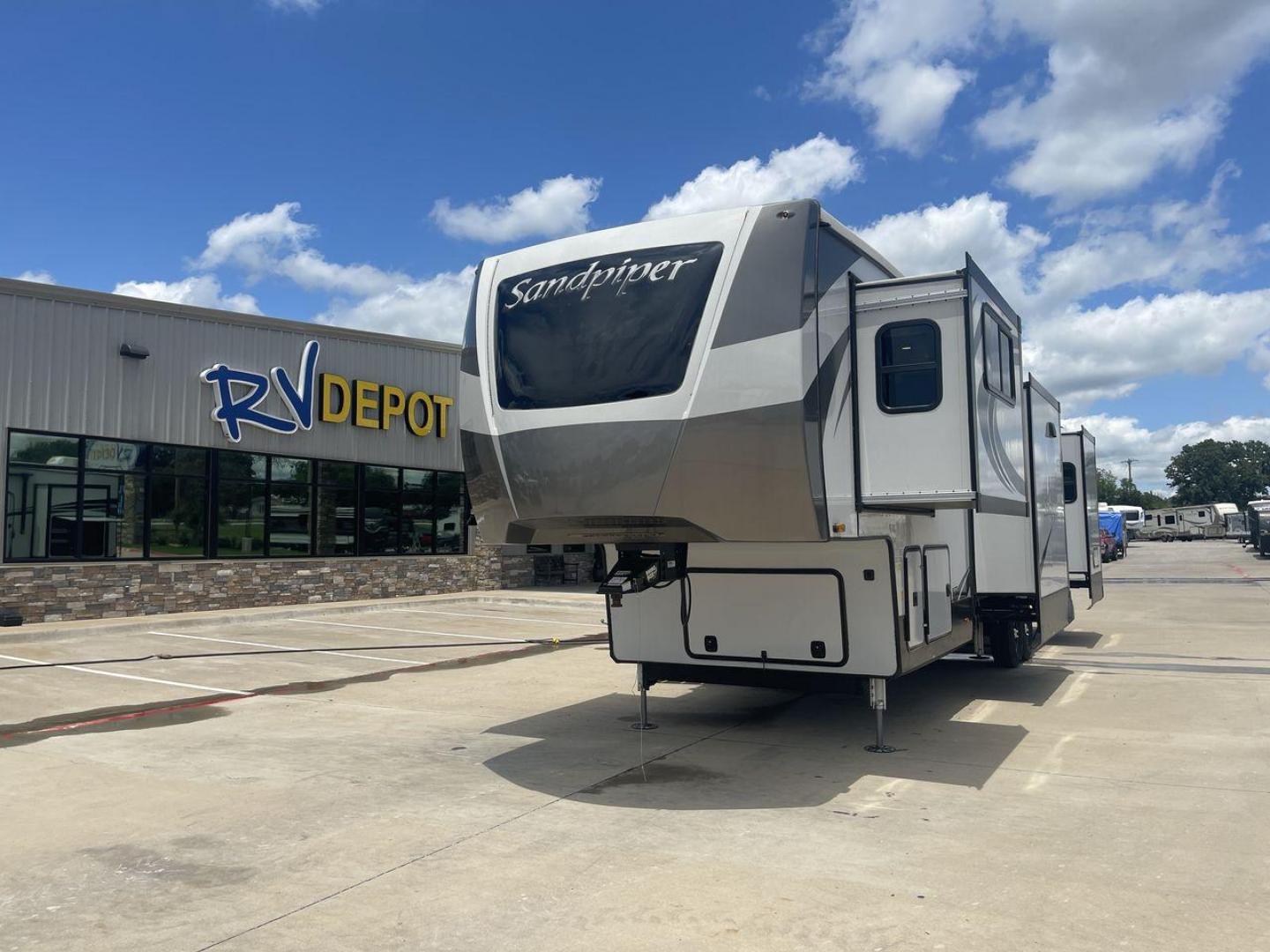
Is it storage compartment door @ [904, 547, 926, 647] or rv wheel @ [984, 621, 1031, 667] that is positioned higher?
storage compartment door @ [904, 547, 926, 647]

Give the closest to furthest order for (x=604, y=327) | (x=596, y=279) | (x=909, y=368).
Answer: (x=604, y=327), (x=596, y=279), (x=909, y=368)

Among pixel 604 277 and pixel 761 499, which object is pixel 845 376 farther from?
pixel 604 277

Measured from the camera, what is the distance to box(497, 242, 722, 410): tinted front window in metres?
5.78

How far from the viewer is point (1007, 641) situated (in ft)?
32.9

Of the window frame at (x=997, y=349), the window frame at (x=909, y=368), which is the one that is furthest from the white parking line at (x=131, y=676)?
the window frame at (x=997, y=349)

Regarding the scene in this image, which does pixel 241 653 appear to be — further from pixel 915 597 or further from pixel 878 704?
pixel 915 597

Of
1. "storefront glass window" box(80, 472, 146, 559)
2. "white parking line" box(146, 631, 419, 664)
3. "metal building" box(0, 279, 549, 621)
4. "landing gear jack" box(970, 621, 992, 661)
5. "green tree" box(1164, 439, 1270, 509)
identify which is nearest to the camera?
"landing gear jack" box(970, 621, 992, 661)

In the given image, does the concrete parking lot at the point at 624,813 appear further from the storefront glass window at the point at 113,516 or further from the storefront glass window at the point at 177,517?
the storefront glass window at the point at 177,517

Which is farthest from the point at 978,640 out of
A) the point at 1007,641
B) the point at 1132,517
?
the point at 1132,517

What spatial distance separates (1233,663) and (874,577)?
7.33m

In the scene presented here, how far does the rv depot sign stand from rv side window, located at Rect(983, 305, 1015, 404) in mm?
14902

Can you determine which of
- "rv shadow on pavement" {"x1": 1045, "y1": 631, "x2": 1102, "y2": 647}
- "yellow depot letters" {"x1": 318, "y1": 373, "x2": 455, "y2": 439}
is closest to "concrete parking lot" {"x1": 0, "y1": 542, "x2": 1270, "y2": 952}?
"rv shadow on pavement" {"x1": 1045, "y1": 631, "x2": 1102, "y2": 647}

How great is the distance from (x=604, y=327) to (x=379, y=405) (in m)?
16.1

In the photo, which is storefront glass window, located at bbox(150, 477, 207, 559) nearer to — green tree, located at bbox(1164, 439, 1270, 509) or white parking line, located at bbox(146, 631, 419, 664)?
white parking line, located at bbox(146, 631, 419, 664)
